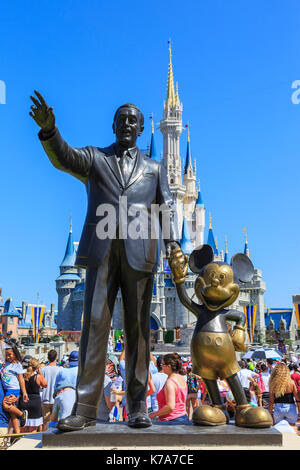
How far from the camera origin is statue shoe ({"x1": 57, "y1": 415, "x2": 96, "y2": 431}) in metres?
3.08

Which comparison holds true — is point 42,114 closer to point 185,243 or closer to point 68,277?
point 185,243

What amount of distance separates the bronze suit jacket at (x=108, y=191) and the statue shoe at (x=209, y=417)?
3.44ft

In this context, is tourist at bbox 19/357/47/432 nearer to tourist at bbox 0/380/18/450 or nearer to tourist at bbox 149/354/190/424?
tourist at bbox 0/380/18/450

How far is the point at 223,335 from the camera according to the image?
360 cm

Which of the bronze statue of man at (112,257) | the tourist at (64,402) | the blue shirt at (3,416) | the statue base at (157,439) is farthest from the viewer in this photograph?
the blue shirt at (3,416)

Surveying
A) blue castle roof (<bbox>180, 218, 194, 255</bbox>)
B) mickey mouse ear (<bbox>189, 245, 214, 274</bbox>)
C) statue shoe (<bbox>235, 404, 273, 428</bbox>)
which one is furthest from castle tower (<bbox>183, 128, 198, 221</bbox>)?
statue shoe (<bbox>235, 404, 273, 428</bbox>)

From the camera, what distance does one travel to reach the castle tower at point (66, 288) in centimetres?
6303

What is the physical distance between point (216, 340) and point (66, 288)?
61.5 meters

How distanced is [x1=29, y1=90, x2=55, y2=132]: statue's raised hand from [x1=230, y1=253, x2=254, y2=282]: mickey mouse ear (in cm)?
182

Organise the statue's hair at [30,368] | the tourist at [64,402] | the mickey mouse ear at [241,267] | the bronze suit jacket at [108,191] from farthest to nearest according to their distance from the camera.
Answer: the statue's hair at [30,368] → the tourist at [64,402] → the mickey mouse ear at [241,267] → the bronze suit jacket at [108,191]

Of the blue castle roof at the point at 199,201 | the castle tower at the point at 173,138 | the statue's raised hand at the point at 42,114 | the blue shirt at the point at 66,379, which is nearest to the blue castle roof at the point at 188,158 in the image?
the blue castle roof at the point at 199,201

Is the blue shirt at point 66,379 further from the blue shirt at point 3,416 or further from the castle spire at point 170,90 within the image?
the castle spire at point 170,90
